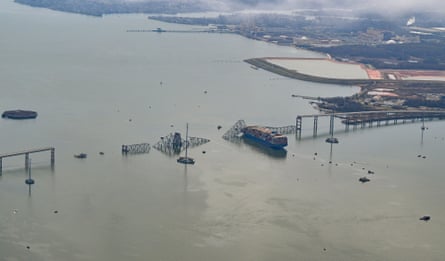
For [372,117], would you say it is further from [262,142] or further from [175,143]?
[175,143]

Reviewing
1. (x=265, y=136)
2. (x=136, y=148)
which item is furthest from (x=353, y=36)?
(x=136, y=148)

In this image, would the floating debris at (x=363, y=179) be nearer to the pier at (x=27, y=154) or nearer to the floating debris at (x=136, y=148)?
the floating debris at (x=136, y=148)

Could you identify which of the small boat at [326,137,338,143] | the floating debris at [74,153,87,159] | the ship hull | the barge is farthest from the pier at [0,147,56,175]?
the small boat at [326,137,338,143]

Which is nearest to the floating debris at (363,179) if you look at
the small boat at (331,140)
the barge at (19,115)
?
the small boat at (331,140)

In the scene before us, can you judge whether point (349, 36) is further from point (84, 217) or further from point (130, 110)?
point (84, 217)

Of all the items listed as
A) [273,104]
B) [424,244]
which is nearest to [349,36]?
[273,104]

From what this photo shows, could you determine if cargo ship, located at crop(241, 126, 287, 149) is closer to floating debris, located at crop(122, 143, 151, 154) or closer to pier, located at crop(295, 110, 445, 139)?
pier, located at crop(295, 110, 445, 139)
